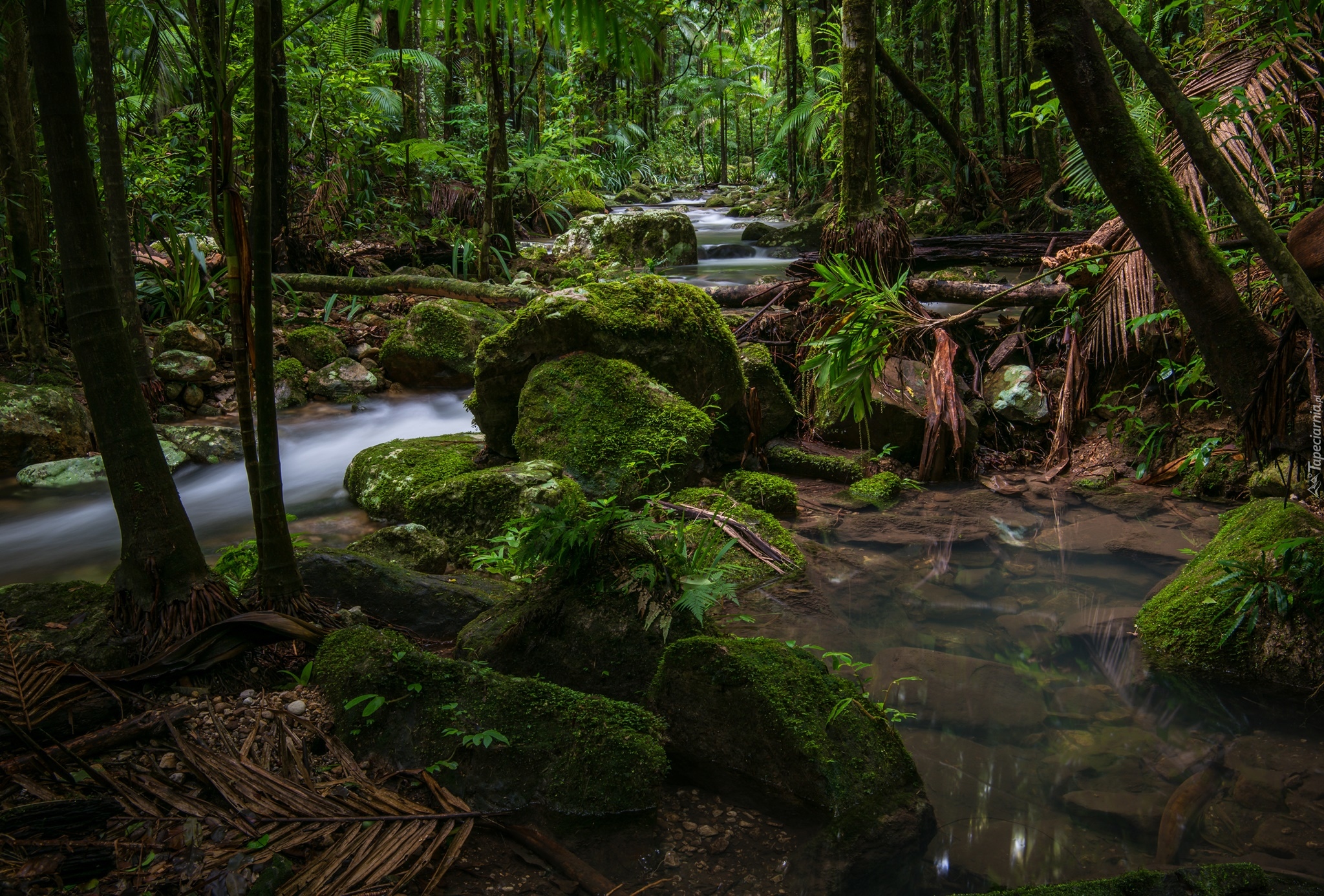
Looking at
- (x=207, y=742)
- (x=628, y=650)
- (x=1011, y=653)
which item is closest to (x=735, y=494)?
(x=1011, y=653)

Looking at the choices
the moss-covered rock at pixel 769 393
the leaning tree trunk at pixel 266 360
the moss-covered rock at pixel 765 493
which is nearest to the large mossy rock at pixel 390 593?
the leaning tree trunk at pixel 266 360

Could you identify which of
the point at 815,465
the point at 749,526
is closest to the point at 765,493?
the point at 749,526

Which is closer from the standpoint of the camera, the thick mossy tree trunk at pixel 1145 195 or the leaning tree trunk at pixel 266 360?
the leaning tree trunk at pixel 266 360

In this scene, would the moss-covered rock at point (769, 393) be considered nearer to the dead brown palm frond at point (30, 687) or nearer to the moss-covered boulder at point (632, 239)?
the dead brown palm frond at point (30, 687)

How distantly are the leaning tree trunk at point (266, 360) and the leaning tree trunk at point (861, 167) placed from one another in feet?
17.8

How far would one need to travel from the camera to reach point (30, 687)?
2053 mm

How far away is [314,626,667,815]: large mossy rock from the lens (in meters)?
2.23

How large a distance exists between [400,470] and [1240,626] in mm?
4827

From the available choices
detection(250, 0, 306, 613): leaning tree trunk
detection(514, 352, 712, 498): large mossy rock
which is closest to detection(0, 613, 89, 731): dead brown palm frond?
detection(250, 0, 306, 613): leaning tree trunk

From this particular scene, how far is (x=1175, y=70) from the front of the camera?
4957mm

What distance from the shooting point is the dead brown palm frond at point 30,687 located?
1.97 meters

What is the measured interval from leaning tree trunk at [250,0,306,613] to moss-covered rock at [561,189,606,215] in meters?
14.3

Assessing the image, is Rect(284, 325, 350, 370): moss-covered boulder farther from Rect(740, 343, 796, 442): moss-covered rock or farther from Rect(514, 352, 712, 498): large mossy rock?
Rect(740, 343, 796, 442): moss-covered rock

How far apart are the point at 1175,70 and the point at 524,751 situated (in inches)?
220
